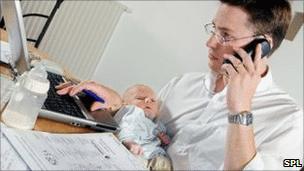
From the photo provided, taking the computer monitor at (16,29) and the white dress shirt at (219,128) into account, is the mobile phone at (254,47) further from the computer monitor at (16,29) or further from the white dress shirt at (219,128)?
the computer monitor at (16,29)

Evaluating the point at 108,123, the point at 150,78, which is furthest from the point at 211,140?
the point at 150,78

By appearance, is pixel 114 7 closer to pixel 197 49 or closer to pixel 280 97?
pixel 197 49

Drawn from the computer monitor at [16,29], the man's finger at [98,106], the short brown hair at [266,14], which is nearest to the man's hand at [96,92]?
the man's finger at [98,106]

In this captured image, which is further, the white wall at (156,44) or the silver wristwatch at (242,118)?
the white wall at (156,44)

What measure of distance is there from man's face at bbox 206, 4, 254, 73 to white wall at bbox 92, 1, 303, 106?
1.29m

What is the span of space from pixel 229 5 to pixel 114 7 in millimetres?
1843

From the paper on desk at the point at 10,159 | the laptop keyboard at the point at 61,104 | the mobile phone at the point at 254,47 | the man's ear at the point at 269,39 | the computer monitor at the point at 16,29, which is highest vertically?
the man's ear at the point at 269,39

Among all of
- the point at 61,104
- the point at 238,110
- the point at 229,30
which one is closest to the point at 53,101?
the point at 61,104

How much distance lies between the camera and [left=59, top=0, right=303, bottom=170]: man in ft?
3.38

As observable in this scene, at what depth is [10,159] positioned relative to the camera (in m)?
0.60

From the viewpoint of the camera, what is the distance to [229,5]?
49.0 inches

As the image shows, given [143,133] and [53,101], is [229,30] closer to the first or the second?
[143,133]

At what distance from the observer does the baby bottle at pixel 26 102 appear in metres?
0.73

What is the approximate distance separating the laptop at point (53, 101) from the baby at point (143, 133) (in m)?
0.05
